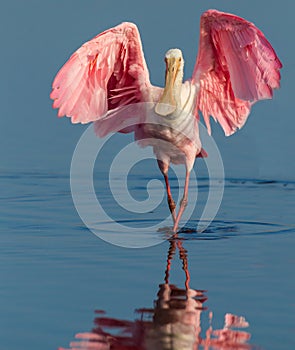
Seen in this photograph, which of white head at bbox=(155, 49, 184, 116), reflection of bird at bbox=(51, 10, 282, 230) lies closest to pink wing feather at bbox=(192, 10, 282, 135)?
reflection of bird at bbox=(51, 10, 282, 230)

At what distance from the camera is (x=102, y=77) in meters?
10.7

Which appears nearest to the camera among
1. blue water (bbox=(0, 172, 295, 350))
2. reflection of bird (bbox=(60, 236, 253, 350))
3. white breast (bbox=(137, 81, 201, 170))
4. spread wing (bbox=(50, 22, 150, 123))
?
reflection of bird (bbox=(60, 236, 253, 350))

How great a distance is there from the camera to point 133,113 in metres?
10.9

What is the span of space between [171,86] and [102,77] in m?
0.78

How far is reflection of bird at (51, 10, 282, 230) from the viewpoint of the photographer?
1020 centimetres

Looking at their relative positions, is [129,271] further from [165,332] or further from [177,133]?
[177,133]

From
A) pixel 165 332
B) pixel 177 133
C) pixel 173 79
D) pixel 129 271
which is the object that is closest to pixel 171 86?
pixel 173 79

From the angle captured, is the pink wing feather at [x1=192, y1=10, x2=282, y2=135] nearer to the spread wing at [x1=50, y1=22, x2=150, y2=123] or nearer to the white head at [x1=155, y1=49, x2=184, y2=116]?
the white head at [x1=155, y1=49, x2=184, y2=116]

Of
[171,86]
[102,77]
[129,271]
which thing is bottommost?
[129,271]

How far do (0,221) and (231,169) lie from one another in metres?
5.31

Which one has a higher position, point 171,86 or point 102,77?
point 102,77

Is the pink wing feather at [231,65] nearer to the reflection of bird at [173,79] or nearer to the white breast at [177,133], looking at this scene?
the reflection of bird at [173,79]

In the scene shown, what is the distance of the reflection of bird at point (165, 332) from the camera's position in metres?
6.45

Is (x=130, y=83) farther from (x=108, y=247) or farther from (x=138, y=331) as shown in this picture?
(x=138, y=331)
